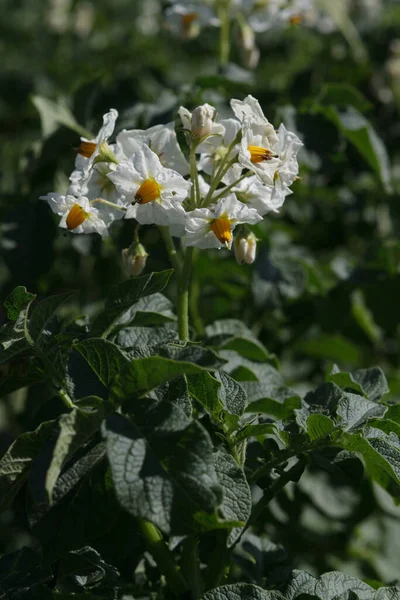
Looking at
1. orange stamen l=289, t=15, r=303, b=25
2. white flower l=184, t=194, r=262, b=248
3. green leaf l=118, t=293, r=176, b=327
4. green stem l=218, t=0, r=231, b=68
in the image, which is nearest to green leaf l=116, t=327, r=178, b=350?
green leaf l=118, t=293, r=176, b=327

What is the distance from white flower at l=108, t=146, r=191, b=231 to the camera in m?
0.95

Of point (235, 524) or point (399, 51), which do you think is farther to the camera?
point (399, 51)

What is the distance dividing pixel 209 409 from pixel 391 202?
1.22 meters

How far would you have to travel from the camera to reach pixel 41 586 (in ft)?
2.85

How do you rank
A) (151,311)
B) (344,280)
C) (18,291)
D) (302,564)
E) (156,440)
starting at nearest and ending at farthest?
(156,440) → (18,291) → (151,311) → (344,280) → (302,564)

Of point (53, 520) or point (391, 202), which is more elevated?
point (53, 520)

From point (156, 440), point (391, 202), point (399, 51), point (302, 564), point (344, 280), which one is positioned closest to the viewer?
point (156, 440)

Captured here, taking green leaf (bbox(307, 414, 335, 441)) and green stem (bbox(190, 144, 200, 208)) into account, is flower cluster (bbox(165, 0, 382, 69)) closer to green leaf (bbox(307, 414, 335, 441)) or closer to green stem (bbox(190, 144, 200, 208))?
green stem (bbox(190, 144, 200, 208))

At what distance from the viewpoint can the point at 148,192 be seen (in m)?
0.95

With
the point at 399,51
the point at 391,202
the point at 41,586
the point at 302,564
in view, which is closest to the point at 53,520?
the point at 41,586

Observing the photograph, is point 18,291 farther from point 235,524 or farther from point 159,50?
point 159,50

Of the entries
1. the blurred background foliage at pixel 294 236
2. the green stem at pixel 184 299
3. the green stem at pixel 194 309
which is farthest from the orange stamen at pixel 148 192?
the green stem at pixel 194 309

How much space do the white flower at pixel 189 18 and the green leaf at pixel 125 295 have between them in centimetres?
93

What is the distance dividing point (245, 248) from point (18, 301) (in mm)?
329
